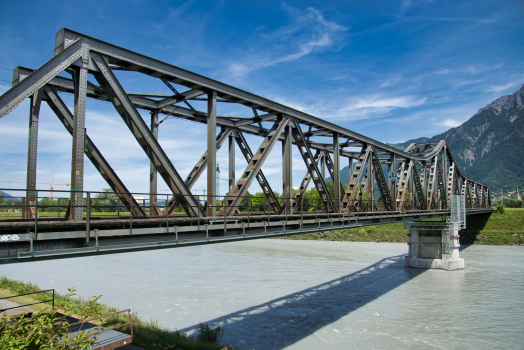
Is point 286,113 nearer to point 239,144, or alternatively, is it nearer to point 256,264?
point 239,144

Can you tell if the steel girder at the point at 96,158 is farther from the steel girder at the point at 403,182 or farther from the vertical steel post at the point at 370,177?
the steel girder at the point at 403,182

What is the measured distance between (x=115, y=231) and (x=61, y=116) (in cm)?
419

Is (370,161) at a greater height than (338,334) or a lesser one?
greater

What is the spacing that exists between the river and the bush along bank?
15.0m

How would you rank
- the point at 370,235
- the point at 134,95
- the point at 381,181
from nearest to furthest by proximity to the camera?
the point at 134,95
the point at 381,181
the point at 370,235

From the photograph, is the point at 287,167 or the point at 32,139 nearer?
the point at 32,139

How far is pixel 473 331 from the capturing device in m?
15.2

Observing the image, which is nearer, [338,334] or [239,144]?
[338,334]

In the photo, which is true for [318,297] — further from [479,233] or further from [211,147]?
[479,233]

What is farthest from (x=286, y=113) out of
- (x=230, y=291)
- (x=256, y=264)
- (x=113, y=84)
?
(x=256, y=264)

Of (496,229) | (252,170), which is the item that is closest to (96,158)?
(252,170)

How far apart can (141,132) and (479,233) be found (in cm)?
5513

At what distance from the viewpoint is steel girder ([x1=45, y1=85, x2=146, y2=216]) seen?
9.30 metres

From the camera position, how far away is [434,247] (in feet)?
103
